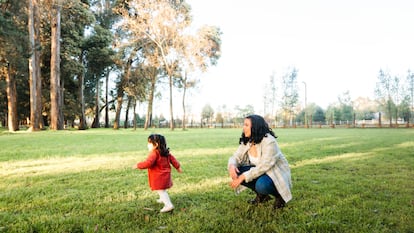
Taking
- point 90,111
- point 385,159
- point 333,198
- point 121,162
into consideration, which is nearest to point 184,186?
point 333,198

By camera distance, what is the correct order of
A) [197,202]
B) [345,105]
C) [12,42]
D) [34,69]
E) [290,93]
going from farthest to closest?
[345,105] → [290,93] → [34,69] → [12,42] → [197,202]

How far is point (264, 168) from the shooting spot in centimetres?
335

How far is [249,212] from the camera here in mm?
3441

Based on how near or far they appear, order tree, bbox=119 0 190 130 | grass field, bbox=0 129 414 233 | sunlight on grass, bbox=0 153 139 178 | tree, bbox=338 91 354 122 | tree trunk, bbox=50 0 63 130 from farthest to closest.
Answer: tree, bbox=338 91 354 122
tree, bbox=119 0 190 130
tree trunk, bbox=50 0 63 130
sunlight on grass, bbox=0 153 139 178
grass field, bbox=0 129 414 233

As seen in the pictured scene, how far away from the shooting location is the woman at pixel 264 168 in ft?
11.0

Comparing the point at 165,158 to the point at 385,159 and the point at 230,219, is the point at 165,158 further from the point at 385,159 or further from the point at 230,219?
the point at 385,159

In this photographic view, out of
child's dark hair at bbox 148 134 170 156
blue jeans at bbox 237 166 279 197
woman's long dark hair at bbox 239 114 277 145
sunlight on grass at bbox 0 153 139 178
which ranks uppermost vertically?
woman's long dark hair at bbox 239 114 277 145

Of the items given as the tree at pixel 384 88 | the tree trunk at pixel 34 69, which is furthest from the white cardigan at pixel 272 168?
the tree at pixel 384 88

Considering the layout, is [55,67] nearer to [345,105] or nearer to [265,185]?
[265,185]

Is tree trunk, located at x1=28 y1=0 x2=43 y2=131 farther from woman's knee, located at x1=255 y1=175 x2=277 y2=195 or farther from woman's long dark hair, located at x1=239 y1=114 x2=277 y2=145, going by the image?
woman's knee, located at x1=255 y1=175 x2=277 y2=195

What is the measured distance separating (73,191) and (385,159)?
7.85 meters

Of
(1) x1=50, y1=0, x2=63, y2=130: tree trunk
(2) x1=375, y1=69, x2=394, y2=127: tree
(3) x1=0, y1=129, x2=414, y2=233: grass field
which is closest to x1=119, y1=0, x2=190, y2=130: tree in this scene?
(1) x1=50, y1=0, x2=63, y2=130: tree trunk

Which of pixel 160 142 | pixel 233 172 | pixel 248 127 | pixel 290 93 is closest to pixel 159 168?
pixel 160 142

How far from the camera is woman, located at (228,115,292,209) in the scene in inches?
133
